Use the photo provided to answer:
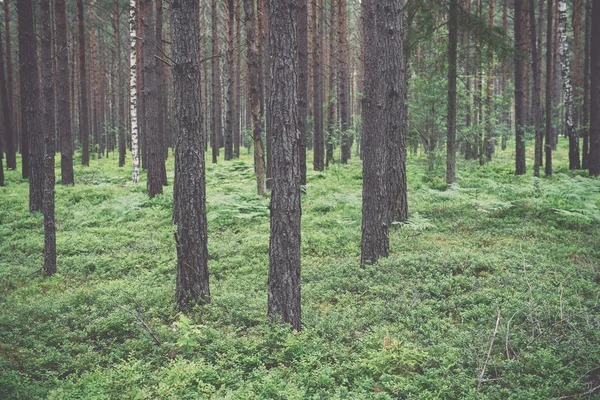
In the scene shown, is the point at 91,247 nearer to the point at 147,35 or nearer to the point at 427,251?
the point at 427,251

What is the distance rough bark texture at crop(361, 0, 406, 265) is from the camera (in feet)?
23.8

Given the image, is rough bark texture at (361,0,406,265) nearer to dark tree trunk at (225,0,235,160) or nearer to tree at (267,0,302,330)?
tree at (267,0,302,330)

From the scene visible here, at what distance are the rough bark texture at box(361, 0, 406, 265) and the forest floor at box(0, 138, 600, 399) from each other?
0.61m

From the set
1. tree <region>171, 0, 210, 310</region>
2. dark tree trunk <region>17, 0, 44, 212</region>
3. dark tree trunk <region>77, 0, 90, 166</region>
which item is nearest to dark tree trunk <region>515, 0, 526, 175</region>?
tree <region>171, 0, 210, 310</region>

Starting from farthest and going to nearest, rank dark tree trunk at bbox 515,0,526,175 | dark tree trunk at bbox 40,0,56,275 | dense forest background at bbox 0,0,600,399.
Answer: dark tree trunk at bbox 515,0,526,175, dark tree trunk at bbox 40,0,56,275, dense forest background at bbox 0,0,600,399

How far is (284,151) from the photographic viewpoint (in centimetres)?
486

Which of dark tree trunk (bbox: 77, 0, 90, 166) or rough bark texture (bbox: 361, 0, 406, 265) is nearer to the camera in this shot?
rough bark texture (bbox: 361, 0, 406, 265)

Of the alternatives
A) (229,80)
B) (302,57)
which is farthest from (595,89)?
(229,80)

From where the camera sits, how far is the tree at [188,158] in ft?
18.7

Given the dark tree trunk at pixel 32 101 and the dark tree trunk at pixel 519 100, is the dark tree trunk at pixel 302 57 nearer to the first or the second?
the dark tree trunk at pixel 32 101

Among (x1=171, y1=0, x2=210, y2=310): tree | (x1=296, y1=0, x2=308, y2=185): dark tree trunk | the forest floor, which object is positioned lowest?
the forest floor

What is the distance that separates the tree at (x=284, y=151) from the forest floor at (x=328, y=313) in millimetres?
769

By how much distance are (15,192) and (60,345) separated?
12.1 metres

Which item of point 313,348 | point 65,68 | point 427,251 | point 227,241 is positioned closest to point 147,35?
point 65,68
